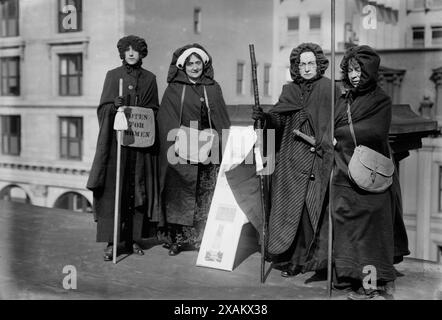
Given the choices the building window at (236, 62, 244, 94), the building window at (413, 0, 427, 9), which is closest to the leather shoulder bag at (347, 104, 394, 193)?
the building window at (236, 62, 244, 94)

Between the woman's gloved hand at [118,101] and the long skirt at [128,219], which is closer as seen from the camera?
the woman's gloved hand at [118,101]

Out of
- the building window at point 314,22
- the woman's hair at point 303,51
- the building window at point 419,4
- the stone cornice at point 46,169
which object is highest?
the building window at point 419,4

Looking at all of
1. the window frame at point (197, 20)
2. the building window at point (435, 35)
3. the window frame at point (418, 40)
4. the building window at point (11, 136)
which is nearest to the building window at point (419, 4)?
the window frame at point (418, 40)

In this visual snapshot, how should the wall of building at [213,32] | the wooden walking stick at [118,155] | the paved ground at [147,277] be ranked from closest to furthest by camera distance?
the paved ground at [147,277] → the wooden walking stick at [118,155] → the wall of building at [213,32]

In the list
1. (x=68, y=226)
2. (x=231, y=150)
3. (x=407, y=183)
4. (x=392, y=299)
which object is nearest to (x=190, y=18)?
(x=407, y=183)

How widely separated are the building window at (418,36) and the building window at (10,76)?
14.1 m

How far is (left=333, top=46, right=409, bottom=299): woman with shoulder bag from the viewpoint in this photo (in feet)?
13.5

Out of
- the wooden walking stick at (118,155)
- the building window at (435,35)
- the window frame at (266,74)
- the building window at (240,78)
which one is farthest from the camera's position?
the building window at (435,35)

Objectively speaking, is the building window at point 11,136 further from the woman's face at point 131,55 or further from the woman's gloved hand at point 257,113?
the woman's gloved hand at point 257,113

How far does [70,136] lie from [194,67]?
16769 mm

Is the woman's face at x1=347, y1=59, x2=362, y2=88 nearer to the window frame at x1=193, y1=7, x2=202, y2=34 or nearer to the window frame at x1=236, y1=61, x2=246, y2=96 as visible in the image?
the window frame at x1=236, y1=61, x2=246, y2=96

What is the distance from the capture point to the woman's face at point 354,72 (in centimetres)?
416

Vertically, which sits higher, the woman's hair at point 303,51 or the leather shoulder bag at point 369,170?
the woman's hair at point 303,51

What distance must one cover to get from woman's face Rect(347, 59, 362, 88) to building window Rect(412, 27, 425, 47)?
19.7 meters
